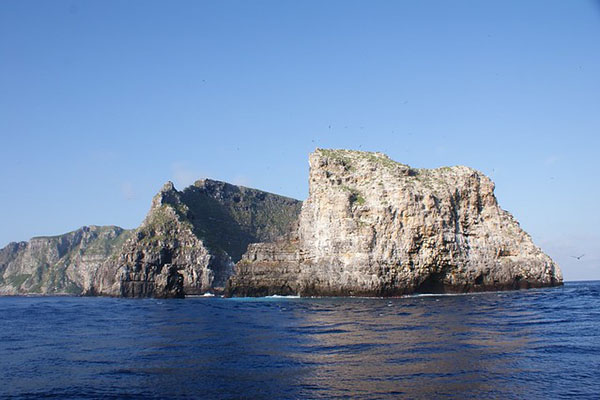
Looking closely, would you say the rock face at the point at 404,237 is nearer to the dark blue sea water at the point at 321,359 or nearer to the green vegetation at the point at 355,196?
the green vegetation at the point at 355,196

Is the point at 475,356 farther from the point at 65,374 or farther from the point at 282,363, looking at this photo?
the point at 65,374

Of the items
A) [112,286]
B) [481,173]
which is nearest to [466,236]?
[481,173]

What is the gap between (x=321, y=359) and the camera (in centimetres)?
2117

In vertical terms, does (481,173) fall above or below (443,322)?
above

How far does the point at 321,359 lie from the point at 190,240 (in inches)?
4619

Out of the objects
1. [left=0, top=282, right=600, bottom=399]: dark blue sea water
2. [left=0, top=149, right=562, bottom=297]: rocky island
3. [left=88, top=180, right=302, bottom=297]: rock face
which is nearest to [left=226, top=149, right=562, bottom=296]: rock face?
[left=0, top=149, right=562, bottom=297]: rocky island

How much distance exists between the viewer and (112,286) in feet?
415

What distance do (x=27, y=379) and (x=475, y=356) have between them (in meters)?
17.7

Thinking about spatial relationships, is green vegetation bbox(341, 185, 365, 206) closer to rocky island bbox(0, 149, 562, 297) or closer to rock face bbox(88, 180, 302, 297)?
rocky island bbox(0, 149, 562, 297)

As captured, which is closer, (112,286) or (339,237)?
(339,237)

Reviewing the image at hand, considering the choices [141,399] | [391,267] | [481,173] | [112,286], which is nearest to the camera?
[141,399]

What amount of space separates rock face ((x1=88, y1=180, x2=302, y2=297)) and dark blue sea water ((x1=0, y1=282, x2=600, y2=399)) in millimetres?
66738

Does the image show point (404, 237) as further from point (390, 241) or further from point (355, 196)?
point (355, 196)

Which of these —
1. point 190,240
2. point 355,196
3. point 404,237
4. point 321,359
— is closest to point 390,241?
point 404,237
